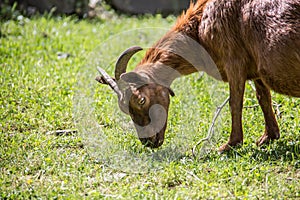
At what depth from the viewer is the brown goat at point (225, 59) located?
648 centimetres

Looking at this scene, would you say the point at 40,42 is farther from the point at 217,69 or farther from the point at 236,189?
the point at 236,189

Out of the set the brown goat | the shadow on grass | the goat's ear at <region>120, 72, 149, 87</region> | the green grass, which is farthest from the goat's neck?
the shadow on grass

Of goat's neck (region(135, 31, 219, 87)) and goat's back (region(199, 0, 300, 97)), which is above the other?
goat's back (region(199, 0, 300, 97))

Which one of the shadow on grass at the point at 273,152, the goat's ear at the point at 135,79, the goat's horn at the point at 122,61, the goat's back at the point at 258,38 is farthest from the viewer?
the goat's horn at the point at 122,61

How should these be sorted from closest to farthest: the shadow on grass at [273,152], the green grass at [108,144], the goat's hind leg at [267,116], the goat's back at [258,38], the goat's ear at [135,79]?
1. the green grass at [108,144]
2. the goat's back at [258,38]
3. the shadow on grass at [273,152]
4. the goat's ear at [135,79]
5. the goat's hind leg at [267,116]

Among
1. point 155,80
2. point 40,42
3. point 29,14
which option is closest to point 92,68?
point 40,42

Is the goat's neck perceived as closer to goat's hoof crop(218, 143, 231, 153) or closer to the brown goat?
the brown goat

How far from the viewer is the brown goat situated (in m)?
6.48

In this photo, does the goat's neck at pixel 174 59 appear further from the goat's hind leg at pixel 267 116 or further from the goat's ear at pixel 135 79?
the goat's hind leg at pixel 267 116

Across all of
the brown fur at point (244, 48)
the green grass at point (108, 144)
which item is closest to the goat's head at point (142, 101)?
the brown fur at point (244, 48)

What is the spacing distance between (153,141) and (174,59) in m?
A: 1.01

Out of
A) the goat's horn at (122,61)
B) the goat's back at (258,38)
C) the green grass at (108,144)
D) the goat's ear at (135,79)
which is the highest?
the goat's back at (258,38)

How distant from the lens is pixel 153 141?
714 cm

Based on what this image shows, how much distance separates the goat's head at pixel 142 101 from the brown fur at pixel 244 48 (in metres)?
0.11
